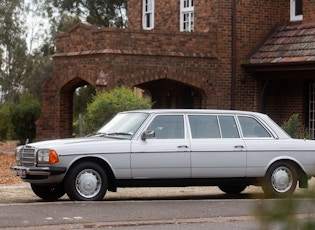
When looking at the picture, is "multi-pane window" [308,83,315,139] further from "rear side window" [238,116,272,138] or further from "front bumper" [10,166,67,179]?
"front bumper" [10,166,67,179]

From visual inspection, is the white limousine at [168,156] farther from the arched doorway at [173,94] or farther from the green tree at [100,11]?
the green tree at [100,11]

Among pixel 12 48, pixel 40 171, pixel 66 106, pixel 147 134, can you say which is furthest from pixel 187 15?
pixel 12 48

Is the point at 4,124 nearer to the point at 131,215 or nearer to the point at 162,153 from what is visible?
the point at 162,153

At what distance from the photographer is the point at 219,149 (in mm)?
11852

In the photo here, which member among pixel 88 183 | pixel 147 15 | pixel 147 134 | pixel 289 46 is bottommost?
pixel 88 183

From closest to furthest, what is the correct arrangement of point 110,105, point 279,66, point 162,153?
1. point 162,153
2. point 110,105
3. point 279,66

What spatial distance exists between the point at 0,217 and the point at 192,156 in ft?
11.1

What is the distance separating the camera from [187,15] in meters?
25.4

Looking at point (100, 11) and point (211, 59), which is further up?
point (100, 11)

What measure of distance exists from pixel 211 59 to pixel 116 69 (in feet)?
10.3

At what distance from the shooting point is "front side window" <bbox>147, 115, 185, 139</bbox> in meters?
11.8

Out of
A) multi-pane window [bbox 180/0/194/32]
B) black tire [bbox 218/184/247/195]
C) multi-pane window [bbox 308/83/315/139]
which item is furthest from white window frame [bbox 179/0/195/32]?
black tire [bbox 218/184/247/195]

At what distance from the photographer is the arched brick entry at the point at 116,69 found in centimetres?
2217

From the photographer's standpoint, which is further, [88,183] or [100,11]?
[100,11]
